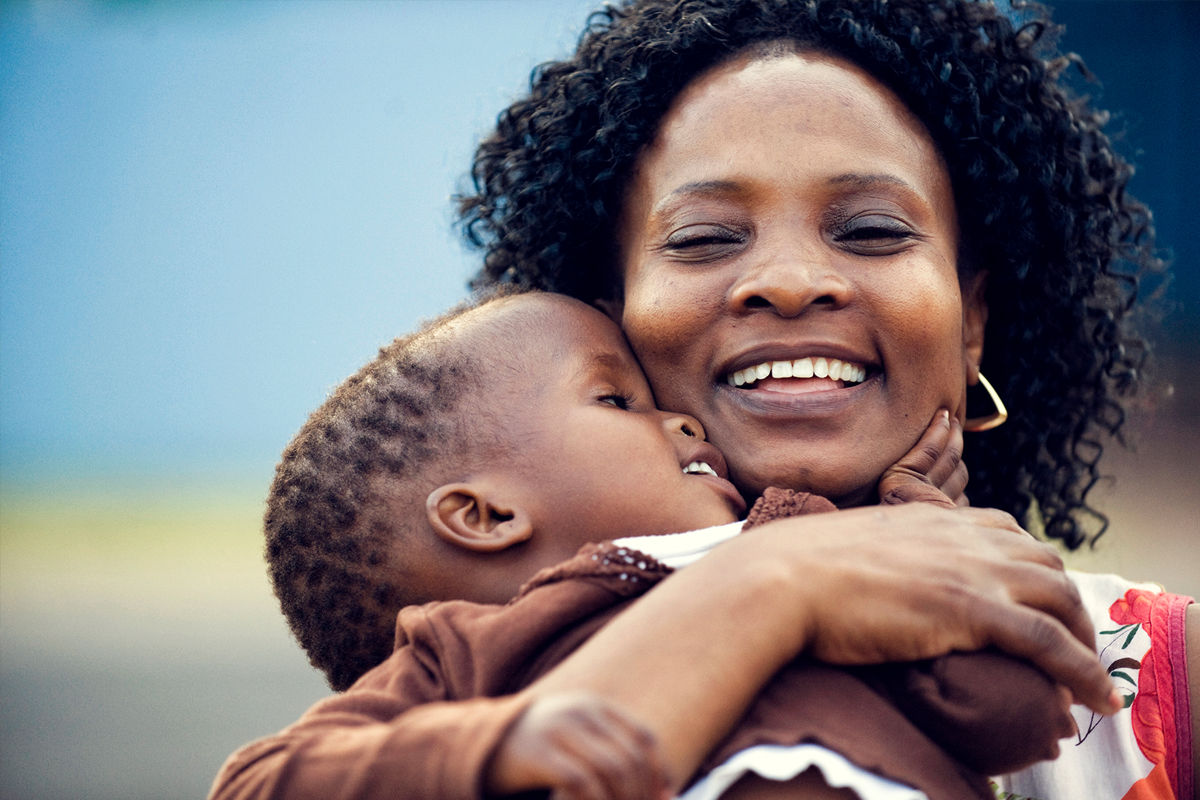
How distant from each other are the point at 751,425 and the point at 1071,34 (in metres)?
5.39

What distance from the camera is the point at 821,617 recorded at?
4.32 feet

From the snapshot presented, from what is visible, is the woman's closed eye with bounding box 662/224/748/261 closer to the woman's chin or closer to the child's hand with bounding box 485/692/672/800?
the woman's chin

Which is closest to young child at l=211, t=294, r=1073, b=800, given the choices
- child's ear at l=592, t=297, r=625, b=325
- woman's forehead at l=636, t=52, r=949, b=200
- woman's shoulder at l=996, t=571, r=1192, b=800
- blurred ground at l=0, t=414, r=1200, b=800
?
child's ear at l=592, t=297, r=625, b=325

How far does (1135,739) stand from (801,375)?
0.93 metres

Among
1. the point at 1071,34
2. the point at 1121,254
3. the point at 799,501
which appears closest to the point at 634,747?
the point at 799,501

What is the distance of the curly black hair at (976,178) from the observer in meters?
2.28

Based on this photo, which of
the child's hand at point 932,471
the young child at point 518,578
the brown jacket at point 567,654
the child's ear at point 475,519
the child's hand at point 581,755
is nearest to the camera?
the child's hand at point 581,755

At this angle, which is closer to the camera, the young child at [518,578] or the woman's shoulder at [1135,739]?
the young child at [518,578]

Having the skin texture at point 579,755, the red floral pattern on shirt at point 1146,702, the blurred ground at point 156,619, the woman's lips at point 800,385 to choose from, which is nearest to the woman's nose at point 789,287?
the woman's lips at point 800,385

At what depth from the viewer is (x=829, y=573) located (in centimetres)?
132

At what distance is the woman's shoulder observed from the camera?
6.41ft

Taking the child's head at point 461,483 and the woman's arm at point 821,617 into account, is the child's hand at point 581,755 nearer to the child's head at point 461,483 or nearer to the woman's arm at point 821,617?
the woman's arm at point 821,617

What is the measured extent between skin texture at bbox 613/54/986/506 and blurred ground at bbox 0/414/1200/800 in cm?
146

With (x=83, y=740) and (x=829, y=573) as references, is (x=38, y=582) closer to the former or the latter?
(x=83, y=740)
